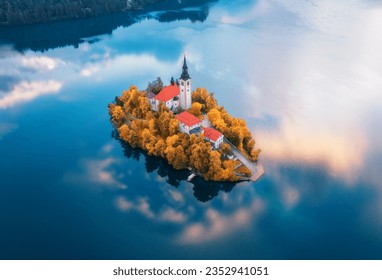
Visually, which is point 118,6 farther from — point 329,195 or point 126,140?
point 329,195

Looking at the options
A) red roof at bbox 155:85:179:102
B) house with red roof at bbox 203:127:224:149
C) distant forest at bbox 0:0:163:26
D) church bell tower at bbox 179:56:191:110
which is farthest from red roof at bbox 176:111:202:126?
distant forest at bbox 0:0:163:26

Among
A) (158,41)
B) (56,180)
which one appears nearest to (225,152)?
(56,180)

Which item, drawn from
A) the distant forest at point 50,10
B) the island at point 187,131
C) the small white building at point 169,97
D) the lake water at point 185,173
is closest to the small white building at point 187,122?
the island at point 187,131

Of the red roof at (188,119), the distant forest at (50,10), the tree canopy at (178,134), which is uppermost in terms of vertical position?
the distant forest at (50,10)

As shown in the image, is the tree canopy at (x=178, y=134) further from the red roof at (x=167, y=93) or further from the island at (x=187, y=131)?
the red roof at (x=167, y=93)

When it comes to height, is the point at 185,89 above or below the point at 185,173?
above

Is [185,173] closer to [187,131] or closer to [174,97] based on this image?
[187,131]

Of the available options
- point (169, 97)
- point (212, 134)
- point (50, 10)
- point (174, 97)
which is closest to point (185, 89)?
point (174, 97)
